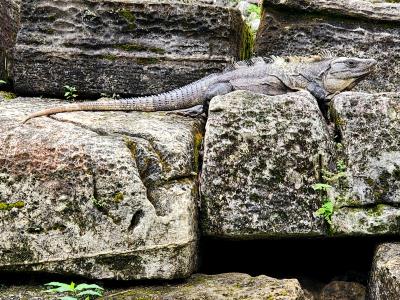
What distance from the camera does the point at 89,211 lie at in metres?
4.32

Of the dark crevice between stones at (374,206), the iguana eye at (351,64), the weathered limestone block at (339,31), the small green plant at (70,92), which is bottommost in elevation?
the dark crevice between stones at (374,206)

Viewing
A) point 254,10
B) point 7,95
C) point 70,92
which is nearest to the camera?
point 70,92

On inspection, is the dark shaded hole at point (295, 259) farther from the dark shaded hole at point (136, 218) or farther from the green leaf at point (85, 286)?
the green leaf at point (85, 286)

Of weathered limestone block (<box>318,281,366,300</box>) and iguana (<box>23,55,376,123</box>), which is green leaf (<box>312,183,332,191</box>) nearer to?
weathered limestone block (<box>318,281,366,300</box>)

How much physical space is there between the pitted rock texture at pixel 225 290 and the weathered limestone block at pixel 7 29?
10.2 ft

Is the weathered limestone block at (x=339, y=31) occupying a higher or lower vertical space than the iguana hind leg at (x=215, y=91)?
higher

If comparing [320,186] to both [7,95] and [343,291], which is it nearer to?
[343,291]

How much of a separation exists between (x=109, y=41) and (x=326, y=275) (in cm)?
287

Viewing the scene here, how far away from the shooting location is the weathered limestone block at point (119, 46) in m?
6.03

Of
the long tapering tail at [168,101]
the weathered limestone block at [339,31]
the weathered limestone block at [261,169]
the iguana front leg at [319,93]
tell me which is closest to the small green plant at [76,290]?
the weathered limestone block at [261,169]

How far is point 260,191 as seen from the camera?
4750 millimetres

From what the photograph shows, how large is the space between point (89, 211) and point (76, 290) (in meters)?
0.52

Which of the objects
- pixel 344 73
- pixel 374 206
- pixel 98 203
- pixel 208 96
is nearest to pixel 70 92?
pixel 208 96

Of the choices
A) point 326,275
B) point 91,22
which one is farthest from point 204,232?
point 91,22
